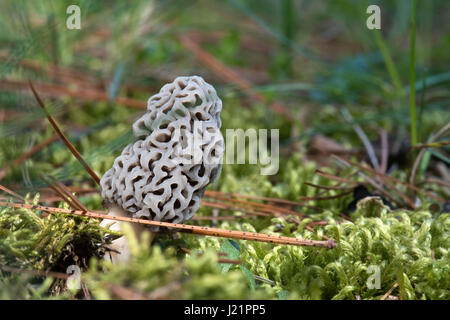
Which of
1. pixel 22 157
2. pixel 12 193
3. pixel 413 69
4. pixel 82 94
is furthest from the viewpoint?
pixel 82 94

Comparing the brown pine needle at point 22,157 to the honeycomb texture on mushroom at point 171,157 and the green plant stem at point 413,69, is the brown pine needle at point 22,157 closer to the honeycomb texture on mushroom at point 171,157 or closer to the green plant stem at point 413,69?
the honeycomb texture on mushroom at point 171,157

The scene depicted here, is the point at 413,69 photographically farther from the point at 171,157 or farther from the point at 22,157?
the point at 22,157

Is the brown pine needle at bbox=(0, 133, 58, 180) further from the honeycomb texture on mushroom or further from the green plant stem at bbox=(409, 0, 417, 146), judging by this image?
the green plant stem at bbox=(409, 0, 417, 146)

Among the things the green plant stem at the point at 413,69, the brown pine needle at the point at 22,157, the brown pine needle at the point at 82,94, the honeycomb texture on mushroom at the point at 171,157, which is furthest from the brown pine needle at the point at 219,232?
the brown pine needle at the point at 82,94

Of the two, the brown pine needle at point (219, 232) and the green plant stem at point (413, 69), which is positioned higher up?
the green plant stem at point (413, 69)

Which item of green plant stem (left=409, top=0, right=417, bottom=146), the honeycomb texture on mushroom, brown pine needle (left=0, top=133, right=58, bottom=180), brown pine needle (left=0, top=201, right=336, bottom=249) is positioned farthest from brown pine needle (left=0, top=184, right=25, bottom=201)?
green plant stem (left=409, top=0, right=417, bottom=146)

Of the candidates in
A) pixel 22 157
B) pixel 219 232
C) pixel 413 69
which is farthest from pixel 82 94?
pixel 413 69

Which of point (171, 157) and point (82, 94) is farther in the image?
point (82, 94)

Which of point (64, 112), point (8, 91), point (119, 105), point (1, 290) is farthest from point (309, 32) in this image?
point (1, 290)

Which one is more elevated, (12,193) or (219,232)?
(12,193)
